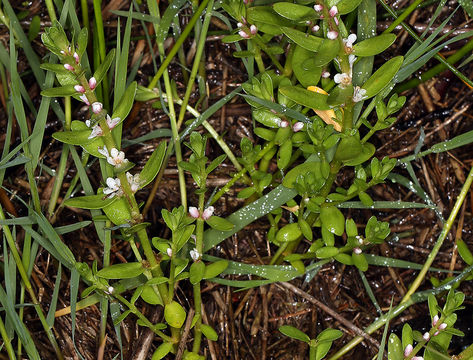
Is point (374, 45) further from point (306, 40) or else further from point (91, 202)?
point (91, 202)

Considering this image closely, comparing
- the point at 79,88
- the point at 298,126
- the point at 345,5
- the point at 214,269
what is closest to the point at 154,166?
the point at 79,88

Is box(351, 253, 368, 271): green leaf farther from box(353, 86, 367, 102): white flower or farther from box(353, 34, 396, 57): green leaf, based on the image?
box(353, 34, 396, 57): green leaf

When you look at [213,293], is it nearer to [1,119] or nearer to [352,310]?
[352,310]

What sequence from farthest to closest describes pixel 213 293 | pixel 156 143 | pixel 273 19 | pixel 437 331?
1. pixel 156 143
2. pixel 213 293
3. pixel 273 19
4. pixel 437 331

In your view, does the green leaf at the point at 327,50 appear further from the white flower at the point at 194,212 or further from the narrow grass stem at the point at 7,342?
the narrow grass stem at the point at 7,342

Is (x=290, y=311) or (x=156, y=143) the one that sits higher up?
(x=156, y=143)

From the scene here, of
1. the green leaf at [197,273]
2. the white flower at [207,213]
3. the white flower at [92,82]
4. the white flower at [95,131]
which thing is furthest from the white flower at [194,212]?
the white flower at [92,82]

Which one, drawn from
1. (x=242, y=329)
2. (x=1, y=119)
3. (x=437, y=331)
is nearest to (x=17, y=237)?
(x=1, y=119)
